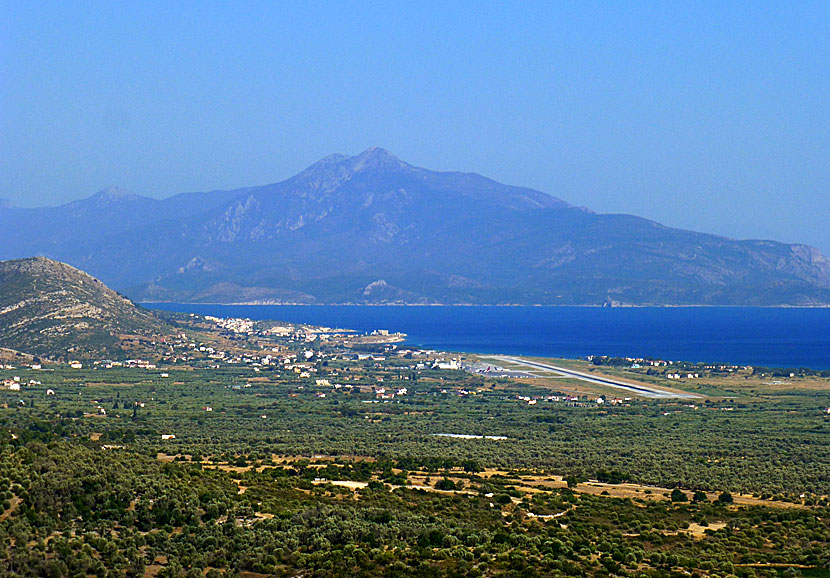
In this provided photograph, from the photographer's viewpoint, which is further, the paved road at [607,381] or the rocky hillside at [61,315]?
the rocky hillside at [61,315]

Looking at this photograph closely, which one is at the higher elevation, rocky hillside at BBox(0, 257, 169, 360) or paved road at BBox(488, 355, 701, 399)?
rocky hillside at BBox(0, 257, 169, 360)

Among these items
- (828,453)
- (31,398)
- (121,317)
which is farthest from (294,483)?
(121,317)

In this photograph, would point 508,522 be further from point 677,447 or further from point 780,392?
point 780,392

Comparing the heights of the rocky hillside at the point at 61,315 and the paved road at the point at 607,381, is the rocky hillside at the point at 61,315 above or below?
above

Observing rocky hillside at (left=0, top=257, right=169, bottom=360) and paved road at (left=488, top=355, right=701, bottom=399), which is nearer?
paved road at (left=488, top=355, right=701, bottom=399)
